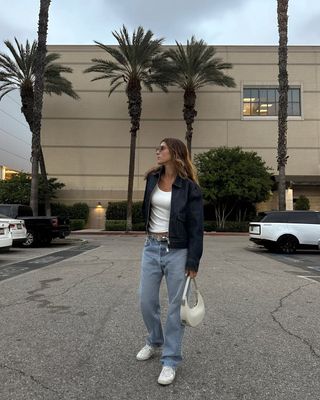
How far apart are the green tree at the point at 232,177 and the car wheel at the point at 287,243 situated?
44.1ft

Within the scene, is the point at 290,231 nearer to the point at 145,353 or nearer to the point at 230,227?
the point at 145,353

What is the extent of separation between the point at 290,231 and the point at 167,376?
13.5 metres

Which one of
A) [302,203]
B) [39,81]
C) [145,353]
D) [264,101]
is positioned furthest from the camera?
[264,101]

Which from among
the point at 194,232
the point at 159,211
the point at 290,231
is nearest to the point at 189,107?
the point at 290,231

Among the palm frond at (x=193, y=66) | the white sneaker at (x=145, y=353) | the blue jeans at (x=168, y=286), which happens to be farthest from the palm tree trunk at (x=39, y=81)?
the blue jeans at (x=168, y=286)

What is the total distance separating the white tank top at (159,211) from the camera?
382 centimetres

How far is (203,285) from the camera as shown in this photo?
8656 mm

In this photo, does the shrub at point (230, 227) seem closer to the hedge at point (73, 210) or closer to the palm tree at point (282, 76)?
the palm tree at point (282, 76)

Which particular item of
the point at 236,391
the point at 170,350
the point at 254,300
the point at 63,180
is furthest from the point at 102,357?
the point at 63,180

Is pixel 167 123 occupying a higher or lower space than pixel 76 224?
higher

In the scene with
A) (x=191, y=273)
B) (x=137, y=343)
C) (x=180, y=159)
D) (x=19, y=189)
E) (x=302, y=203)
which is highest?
(x=19, y=189)

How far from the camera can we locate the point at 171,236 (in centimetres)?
374

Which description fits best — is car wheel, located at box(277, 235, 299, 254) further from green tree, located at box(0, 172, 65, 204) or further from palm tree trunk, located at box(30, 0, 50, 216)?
green tree, located at box(0, 172, 65, 204)

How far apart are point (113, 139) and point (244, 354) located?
3296cm
